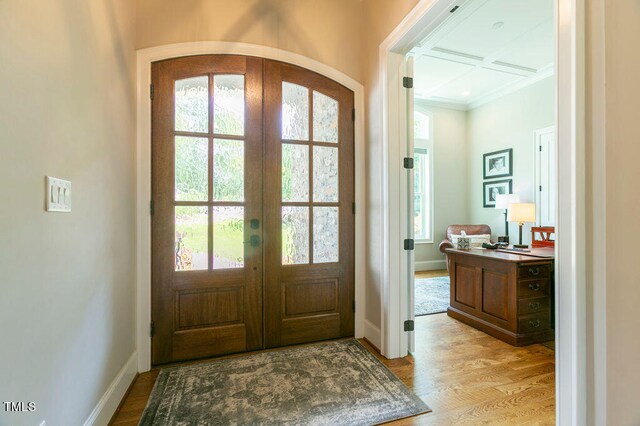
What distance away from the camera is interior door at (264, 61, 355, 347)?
7.85ft

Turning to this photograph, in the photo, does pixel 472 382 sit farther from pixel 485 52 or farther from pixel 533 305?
pixel 485 52

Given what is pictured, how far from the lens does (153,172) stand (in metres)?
2.15

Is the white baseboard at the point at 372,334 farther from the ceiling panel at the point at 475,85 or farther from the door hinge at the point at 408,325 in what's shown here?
the ceiling panel at the point at 475,85

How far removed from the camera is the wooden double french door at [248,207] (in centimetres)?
219

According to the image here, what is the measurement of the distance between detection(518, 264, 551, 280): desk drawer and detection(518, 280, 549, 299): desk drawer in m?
0.04

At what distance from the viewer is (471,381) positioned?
1.96 metres

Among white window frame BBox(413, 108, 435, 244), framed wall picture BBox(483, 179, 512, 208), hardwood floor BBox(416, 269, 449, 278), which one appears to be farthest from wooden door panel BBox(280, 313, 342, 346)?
framed wall picture BBox(483, 179, 512, 208)

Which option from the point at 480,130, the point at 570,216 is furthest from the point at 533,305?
the point at 480,130

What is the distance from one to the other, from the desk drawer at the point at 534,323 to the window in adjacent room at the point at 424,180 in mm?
3248

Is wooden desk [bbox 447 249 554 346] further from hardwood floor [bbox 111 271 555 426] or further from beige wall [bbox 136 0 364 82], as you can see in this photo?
beige wall [bbox 136 0 364 82]

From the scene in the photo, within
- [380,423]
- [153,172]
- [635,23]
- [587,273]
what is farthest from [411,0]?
[380,423]

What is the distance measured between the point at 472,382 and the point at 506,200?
12.5ft

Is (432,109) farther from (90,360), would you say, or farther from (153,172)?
(90,360)

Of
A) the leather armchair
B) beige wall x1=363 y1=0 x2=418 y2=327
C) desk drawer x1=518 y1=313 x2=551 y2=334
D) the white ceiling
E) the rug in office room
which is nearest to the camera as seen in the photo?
the rug in office room
